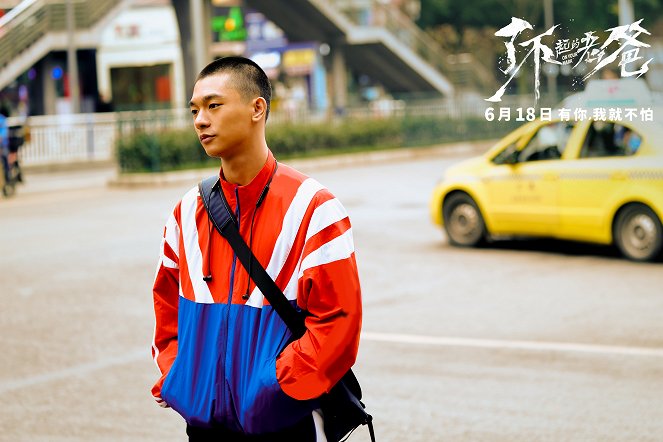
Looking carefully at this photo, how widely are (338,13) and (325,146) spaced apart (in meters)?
11.4

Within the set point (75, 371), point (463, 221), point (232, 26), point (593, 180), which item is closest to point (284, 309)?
point (75, 371)

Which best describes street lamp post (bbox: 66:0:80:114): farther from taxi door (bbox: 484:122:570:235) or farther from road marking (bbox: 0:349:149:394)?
road marking (bbox: 0:349:149:394)

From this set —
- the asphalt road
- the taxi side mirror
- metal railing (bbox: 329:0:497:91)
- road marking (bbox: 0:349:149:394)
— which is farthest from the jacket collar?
metal railing (bbox: 329:0:497:91)

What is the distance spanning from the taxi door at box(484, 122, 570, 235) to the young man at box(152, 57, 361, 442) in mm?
10161

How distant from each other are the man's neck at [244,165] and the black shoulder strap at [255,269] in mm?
85

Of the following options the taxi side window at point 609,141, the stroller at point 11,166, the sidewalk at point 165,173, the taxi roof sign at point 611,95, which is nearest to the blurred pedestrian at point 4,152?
the stroller at point 11,166

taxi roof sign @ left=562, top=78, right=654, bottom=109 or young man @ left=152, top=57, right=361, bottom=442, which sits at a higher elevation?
taxi roof sign @ left=562, top=78, right=654, bottom=109

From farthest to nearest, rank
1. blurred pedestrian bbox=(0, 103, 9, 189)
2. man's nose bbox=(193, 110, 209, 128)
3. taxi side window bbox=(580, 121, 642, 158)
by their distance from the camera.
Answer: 1. blurred pedestrian bbox=(0, 103, 9, 189)
2. taxi side window bbox=(580, 121, 642, 158)
3. man's nose bbox=(193, 110, 209, 128)

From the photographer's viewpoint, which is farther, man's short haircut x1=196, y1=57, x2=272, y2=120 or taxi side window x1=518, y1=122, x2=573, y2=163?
taxi side window x1=518, y1=122, x2=573, y2=163

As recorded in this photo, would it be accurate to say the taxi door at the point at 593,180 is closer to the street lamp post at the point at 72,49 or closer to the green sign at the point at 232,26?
the street lamp post at the point at 72,49

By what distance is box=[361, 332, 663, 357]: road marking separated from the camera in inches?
332

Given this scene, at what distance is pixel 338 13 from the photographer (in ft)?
142

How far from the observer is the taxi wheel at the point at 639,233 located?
1250 centimetres

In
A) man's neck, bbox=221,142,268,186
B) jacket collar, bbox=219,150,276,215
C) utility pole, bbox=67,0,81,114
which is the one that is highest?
utility pole, bbox=67,0,81,114
